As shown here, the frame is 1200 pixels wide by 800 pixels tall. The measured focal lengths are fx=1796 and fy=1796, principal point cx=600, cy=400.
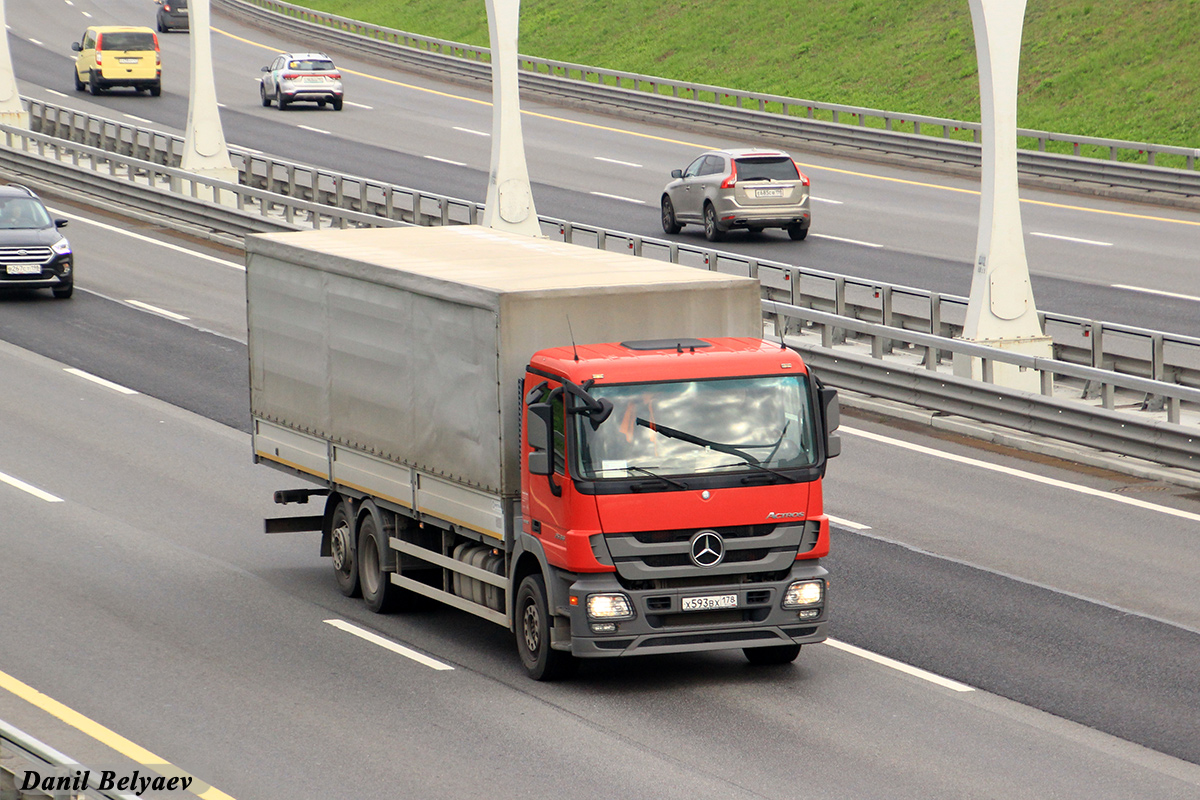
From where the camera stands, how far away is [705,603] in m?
11.1

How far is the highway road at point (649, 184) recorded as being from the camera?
29.7 metres

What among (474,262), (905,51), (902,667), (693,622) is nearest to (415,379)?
(474,262)

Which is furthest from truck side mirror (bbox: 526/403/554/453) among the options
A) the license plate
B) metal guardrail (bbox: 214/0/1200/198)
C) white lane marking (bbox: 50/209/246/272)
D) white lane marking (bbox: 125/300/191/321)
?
metal guardrail (bbox: 214/0/1200/198)

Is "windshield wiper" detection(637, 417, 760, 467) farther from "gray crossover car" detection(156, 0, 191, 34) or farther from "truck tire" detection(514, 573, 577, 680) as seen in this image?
"gray crossover car" detection(156, 0, 191, 34)

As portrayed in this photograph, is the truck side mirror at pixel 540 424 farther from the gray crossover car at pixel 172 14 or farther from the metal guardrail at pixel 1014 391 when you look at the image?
the gray crossover car at pixel 172 14

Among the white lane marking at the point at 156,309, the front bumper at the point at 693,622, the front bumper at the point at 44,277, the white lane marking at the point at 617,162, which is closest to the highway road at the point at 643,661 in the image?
the front bumper at the point at 693,622

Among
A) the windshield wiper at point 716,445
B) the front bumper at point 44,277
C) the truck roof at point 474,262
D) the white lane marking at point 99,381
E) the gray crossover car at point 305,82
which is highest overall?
the gray crossover car at point 305,82

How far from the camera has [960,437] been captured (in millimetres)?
19797

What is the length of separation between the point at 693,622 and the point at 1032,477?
24.7 feet

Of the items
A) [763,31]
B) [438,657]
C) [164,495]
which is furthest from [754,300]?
[763,31]

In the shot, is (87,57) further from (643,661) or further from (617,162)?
(643,661)

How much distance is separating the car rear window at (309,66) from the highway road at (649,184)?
4.59ft

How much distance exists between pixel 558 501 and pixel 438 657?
184cm

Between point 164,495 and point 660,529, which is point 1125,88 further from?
point 660,529
